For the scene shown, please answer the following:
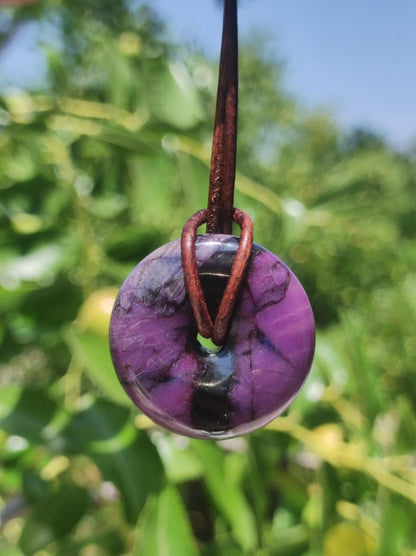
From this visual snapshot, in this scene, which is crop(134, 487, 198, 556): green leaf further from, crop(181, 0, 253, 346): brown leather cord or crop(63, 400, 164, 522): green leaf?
crop(181, 0, 253, 346): brown leather cord

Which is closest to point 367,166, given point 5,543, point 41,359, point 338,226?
point 338,226

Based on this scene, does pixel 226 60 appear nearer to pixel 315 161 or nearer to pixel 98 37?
pixel 98 37

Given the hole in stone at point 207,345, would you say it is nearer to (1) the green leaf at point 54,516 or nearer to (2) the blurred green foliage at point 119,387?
(2) the blurred green foliage at point 119,387

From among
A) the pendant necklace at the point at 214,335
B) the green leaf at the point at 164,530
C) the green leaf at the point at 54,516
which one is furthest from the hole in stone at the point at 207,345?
the green leaf at the point at 54,516

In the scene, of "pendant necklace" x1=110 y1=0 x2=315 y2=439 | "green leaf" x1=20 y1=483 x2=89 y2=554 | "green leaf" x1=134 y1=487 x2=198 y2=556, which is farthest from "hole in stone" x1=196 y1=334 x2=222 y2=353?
"green leaf" x1=20 y1=483 x2=89 y2=554

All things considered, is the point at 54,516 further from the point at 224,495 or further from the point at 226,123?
the point at 226,123

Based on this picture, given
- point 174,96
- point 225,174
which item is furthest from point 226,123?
point 174,96
